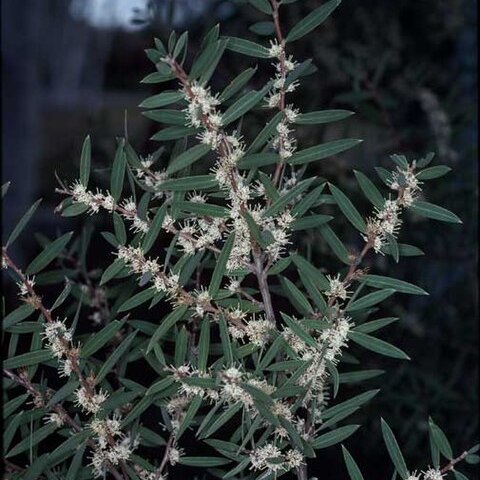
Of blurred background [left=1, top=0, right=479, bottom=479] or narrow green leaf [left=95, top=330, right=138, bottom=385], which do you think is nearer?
narrow green leaf [left=95, top=330, right=138, bottom=385]

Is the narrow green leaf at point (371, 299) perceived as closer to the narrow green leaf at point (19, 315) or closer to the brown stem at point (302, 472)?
the brown stem at point (302, 472)

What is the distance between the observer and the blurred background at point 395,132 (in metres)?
1.40

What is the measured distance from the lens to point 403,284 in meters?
0.65

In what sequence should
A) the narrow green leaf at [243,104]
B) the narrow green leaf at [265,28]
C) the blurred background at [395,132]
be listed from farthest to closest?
the blurred background at [395,132] < the narrow green leaf at [265,28] < the narrow green leaf at [243,104]

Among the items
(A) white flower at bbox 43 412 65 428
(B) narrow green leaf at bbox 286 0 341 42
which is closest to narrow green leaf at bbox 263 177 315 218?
(B) narrow green leaf at bbox 286 0 341 42

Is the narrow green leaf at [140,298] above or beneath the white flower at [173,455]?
above

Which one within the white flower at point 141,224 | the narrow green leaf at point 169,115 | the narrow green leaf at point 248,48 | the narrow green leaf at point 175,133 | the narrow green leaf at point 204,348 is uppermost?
the narrow green leaf at point 248,48

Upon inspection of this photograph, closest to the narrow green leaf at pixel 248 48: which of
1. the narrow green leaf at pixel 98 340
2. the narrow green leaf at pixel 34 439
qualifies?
the narrow green leaf at pixel 98 340

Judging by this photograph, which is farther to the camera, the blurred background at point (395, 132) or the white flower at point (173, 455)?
the blurred background at point (395, 132)

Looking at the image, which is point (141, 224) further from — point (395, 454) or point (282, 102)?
point (395, 454)

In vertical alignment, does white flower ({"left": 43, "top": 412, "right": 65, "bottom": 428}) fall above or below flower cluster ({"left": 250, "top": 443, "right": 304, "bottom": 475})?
below

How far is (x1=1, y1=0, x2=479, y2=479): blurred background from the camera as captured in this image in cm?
140

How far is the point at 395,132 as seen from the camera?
1424 mm

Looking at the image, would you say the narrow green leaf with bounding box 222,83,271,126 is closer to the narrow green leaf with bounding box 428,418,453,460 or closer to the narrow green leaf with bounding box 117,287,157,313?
the narrow green leaf with bounding box 117,287,157,313
